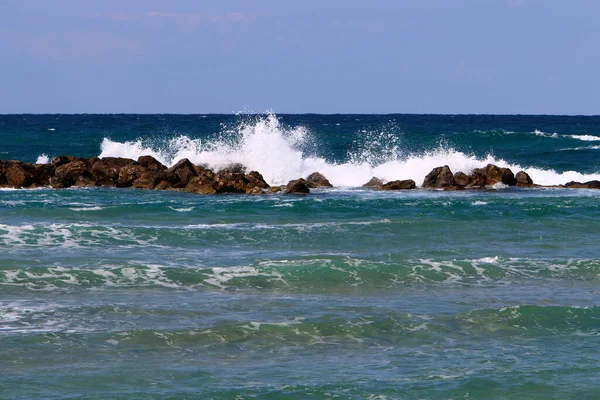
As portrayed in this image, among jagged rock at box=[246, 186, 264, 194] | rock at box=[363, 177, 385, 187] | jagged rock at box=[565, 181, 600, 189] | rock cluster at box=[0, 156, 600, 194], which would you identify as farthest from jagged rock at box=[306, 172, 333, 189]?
jagged rock at box=[565, 181, 600, 189]

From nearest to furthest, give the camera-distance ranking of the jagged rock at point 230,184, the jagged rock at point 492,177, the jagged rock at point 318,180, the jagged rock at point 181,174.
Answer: the jagged rock at point 230,184 < the jagged rock at point 181,174 < the jagged rock at point 492,177 < the jagged rock at point 318,180

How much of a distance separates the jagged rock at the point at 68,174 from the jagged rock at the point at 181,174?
9.26ft

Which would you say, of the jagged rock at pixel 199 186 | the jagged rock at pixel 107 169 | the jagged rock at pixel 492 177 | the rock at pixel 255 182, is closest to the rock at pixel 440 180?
the jagged rock at pixel 492 177

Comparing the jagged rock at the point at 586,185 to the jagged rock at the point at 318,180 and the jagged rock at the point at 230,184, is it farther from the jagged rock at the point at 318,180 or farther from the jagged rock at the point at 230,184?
the jagged rock at the point at 230,184

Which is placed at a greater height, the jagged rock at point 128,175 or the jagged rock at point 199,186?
the jagged rock at point 128,175

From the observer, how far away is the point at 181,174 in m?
32.5

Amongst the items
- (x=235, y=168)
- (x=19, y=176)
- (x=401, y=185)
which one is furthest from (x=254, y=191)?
(x=19, y=176)

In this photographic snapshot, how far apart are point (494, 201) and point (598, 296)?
506 inches

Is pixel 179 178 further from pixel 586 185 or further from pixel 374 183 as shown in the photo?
pixel 586 185

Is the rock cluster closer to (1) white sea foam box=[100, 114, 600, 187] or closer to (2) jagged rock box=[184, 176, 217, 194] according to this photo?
(2) jagged rock box=[184, 176, 217, 194]

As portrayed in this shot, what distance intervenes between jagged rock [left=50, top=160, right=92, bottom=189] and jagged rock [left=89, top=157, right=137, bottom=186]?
0.31 meters

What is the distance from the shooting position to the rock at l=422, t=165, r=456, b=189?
33344 mm

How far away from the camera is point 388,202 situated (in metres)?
29.0

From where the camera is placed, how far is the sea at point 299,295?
1166 centimetres
